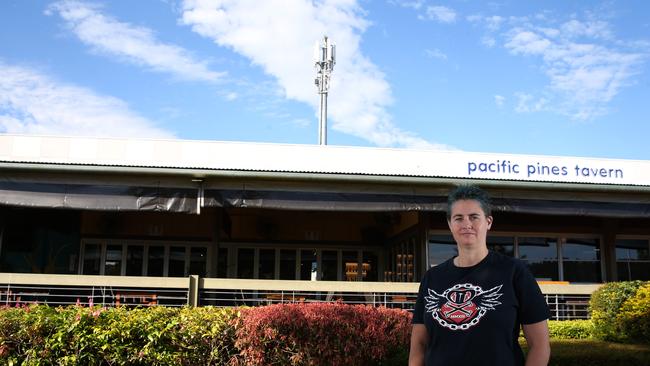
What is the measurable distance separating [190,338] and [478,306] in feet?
14.1

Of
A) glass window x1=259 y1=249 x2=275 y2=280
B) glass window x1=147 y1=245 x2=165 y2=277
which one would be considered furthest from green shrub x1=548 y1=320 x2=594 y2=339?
glass window x1=147 y1=245 x2=165 y2=277

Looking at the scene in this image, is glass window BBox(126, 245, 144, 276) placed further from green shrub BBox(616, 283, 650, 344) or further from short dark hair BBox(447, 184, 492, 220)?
short dark hair BBox(447, 184, 492, 220)

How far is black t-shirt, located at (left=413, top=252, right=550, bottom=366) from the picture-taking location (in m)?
2.55

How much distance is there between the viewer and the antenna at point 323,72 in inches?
951

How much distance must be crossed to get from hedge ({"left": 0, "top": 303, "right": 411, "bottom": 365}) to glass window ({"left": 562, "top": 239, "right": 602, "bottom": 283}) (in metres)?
8.54

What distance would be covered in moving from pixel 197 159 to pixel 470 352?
9.12m

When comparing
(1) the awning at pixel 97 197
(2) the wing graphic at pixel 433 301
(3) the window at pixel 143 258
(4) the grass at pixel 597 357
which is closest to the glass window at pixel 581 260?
(4) the grass at pixel 597 357

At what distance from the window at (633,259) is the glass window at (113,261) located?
1150 centimetres

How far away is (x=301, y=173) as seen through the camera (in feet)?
31.9

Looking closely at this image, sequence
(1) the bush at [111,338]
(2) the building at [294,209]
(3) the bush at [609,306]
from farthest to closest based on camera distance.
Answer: (2) the building at [294,209] < (3) the bush at [609,306] < (1) the bush at [111,338]

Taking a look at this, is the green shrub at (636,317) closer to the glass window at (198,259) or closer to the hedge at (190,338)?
the hedge at (190,338)

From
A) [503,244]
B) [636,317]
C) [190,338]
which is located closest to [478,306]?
[190,338]

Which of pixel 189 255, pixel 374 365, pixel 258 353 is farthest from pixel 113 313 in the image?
pixel 189 255

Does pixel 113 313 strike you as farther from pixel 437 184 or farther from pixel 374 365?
pixel 437 184
